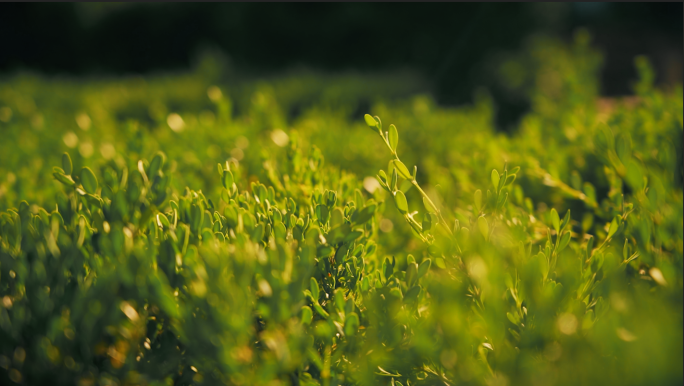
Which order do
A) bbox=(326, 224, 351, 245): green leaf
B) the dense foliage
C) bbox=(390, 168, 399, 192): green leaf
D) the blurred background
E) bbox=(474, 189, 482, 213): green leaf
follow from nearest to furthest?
the dense foliage, bbox=(326, 224, 351, 245): green leaf, bbox=(390, 168, 399, 192): green leaf, bbox=(474, 189, 482, 213): green leaf, the blurred background

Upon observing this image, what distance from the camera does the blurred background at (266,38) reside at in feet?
52.5

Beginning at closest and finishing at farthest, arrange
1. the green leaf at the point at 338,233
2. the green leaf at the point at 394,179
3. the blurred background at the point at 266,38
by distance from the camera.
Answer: the green leaf at the point at 338,233 → the green leaf at the point at 394,179 → the blurred background at the point at 266,38

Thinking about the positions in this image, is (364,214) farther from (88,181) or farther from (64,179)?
(64,179)

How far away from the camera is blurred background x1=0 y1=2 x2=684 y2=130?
16.0 meters

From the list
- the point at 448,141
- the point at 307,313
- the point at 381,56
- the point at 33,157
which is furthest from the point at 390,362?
the point at 381,56

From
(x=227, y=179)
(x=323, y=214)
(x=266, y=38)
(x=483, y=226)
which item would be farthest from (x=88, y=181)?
(x=266, y=38)

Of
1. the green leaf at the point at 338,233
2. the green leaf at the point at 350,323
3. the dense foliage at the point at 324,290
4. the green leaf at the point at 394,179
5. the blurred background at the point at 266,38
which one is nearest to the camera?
the dense foliage at the point at 324,290

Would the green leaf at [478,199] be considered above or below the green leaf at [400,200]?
below

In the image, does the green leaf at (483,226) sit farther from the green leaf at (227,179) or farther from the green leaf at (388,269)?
the green leaf at (227,179)

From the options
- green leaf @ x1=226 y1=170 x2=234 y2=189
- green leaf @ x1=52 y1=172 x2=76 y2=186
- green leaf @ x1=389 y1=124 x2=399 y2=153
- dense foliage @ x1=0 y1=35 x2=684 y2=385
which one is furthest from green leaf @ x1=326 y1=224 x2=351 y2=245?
green leaf @ x1=52 y1=172 x2=76 y2=186

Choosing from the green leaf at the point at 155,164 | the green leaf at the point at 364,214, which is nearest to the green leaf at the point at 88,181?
the green leaf at the point at 155,164

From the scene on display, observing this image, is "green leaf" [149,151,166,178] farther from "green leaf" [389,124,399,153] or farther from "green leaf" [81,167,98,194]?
"green leaf" [389,124,399,153]

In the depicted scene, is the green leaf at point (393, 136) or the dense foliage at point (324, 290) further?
the green leaf at point (393, 136)

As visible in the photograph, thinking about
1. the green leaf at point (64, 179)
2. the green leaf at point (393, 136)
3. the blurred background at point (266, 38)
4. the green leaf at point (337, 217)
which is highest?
the green leaf at point (393, 136)
